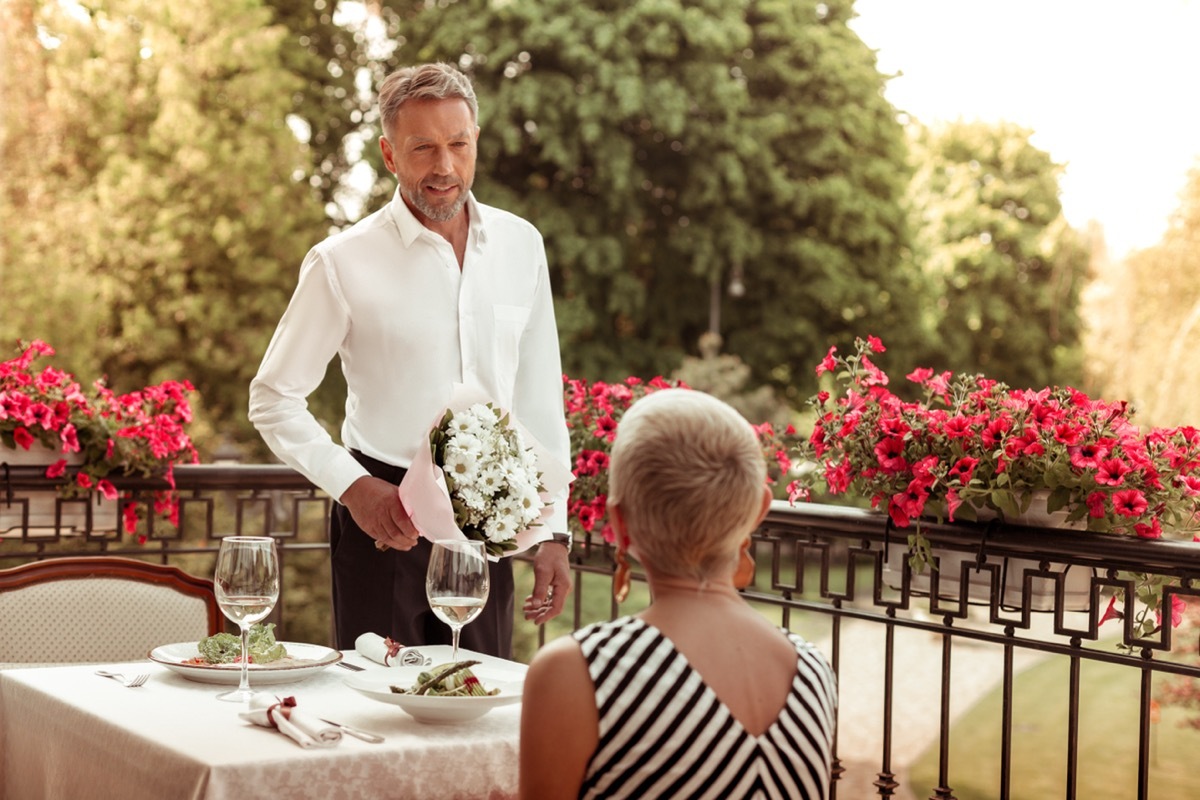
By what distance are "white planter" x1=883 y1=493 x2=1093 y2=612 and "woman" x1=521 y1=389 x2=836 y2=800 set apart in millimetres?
1554

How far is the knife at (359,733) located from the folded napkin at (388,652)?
0.36 metres

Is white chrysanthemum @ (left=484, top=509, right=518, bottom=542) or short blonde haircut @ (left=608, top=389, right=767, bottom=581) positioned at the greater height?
short blonde haircut @ (left=608, top=389, right=767, bottom=581)

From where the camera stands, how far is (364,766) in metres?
1.88

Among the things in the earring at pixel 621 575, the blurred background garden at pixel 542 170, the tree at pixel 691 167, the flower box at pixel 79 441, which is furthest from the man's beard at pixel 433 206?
the tree at pixel 691 167

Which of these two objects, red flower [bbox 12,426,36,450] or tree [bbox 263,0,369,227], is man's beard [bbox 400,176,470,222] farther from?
tree [bbox 263,0,369,227]

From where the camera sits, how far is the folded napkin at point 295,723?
1.90 meters

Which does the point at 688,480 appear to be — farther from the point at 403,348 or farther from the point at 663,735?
the point at 403,348

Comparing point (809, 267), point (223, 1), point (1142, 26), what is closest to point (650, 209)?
point (809, 267)

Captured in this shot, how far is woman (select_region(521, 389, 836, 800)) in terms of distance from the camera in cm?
156

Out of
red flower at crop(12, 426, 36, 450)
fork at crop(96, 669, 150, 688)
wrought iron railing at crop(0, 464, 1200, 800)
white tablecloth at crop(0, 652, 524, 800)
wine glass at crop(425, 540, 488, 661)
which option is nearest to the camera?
white tablecloth at crop(0, 652, 524, 800)

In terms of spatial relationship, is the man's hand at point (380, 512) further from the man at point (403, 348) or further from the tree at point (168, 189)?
the tree at point (168, 189)

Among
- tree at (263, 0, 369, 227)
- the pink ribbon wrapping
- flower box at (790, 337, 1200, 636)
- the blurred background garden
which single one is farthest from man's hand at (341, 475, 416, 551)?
tree at (263, 0, 369, 227)

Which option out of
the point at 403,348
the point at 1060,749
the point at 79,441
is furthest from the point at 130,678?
the point at 1060,749

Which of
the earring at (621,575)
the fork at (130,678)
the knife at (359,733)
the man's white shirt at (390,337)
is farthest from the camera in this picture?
the man's white shirt at (390,337)
